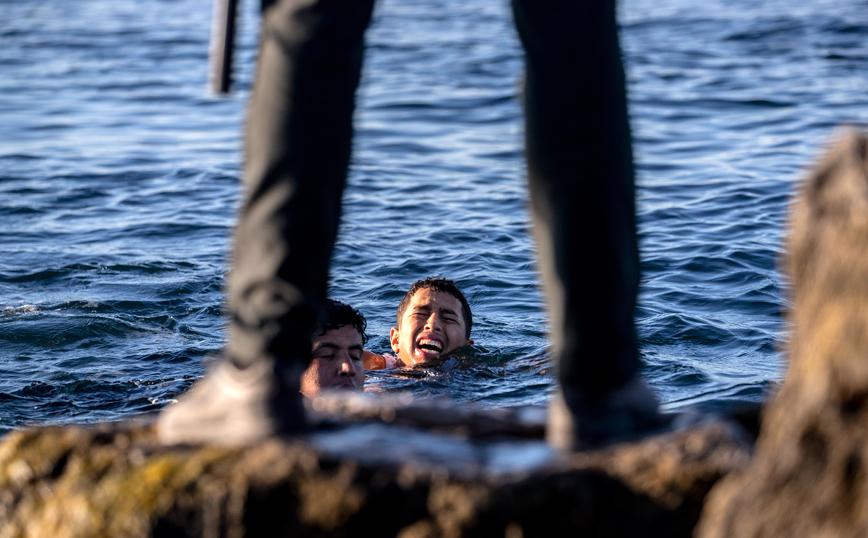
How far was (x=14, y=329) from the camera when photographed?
7.25 metres

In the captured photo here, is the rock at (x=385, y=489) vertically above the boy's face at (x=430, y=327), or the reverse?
the rock at (x=385, y=489)

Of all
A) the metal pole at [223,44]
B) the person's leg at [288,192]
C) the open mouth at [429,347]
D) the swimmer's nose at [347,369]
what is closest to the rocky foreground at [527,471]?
the person's leg at [288,192]

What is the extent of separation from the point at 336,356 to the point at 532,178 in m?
3.95

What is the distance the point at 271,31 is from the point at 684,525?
4.39ft

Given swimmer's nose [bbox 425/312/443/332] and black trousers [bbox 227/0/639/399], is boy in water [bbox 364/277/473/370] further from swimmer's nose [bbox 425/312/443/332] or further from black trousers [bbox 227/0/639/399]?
black trousers [bbox 227/0/639/399]

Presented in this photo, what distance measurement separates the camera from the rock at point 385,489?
2035 millimetres

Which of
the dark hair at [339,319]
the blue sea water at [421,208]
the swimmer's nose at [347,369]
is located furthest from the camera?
the blue sea water at [421,208]

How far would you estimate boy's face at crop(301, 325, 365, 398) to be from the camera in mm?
5980

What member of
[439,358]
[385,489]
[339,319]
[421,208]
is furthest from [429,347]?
[385,489]

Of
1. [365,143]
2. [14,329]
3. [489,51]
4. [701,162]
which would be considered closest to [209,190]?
[365,143]

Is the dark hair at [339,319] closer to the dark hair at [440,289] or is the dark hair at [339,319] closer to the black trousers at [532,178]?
the dark hair at [440,289]

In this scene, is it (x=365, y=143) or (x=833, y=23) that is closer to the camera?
(x=365, y=143)

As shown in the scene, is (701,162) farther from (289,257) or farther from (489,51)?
(289,257)

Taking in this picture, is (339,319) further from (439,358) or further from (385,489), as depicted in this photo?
(385,489)
